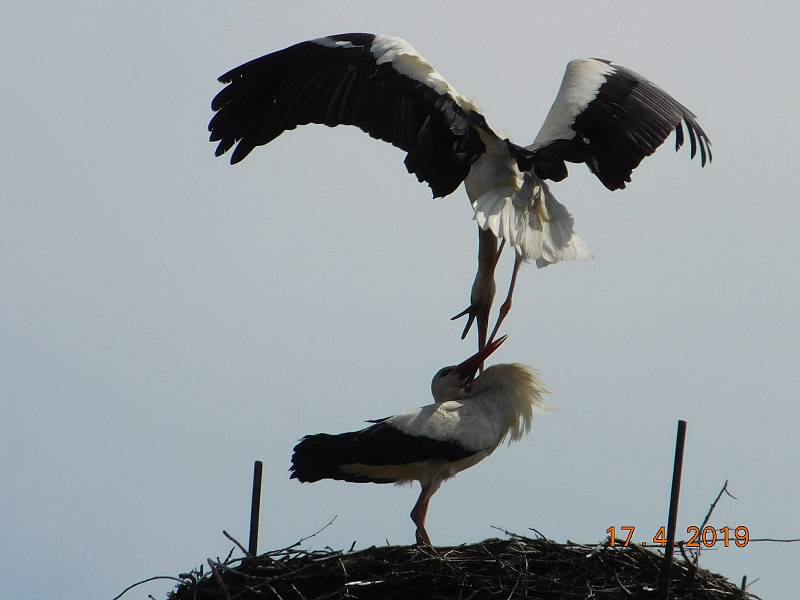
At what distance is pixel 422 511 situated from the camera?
27.2ft

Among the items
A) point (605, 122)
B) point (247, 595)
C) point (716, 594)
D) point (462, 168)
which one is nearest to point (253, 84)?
point (462, 168)

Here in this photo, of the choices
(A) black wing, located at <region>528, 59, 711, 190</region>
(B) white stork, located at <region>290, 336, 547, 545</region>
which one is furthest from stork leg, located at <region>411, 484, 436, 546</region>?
(A) black wing, located at <region>528, 59, 711, 190</region>

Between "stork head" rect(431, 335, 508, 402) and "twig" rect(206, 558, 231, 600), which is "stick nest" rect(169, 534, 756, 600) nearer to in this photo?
"twig" rect(206, 558, 231, 600)

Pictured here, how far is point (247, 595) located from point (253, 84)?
3.01 meters

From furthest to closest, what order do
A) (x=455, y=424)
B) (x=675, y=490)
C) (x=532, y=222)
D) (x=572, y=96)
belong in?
(x=572, y=96)
(x=532, y=222)
(x=455, y=424)
(x=675, y=490)

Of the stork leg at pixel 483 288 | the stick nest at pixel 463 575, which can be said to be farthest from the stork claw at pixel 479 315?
the stick nest at pixel 463 575

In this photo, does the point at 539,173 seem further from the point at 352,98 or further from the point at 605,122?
the point at 352,98

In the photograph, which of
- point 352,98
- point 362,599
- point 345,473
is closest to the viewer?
point 362,599

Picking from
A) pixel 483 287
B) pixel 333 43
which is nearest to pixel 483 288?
pixel 483 287

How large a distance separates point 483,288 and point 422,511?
4.72 feet

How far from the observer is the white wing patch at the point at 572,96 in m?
8.70

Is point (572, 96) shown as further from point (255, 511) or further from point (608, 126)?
point (255, 511)

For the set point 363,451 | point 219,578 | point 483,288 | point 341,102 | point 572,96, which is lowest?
point 219,578

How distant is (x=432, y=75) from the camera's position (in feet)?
27.7
